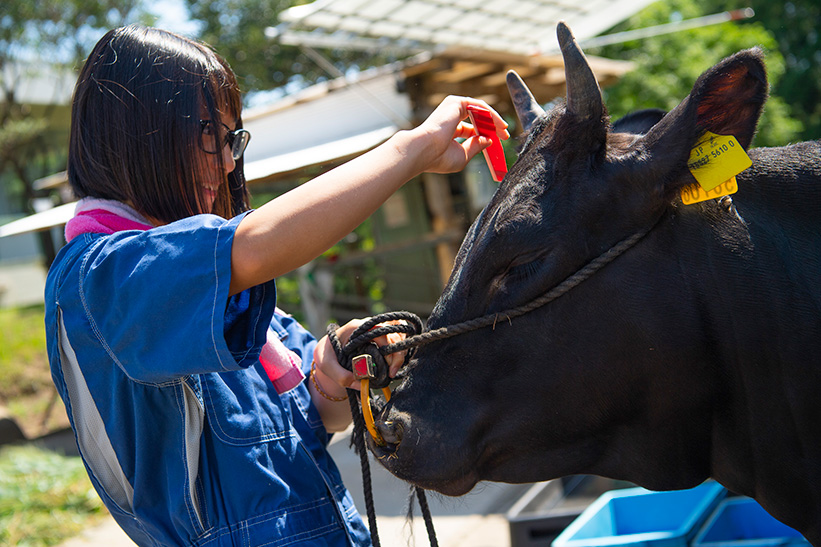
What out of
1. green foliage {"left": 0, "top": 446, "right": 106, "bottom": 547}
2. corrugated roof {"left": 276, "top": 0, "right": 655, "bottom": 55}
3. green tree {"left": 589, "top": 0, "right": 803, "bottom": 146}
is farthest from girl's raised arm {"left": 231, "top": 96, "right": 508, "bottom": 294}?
green tree {"left": 589, "top": 0, "right": 803, "bottom": 146}

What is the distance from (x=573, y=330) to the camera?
1.57 meters

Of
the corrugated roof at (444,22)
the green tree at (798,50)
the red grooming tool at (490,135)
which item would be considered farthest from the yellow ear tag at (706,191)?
the green tree at (798,50)

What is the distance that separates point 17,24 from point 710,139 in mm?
19571

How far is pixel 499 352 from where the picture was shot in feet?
5.22

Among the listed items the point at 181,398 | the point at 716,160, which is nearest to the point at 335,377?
the point at 181,398

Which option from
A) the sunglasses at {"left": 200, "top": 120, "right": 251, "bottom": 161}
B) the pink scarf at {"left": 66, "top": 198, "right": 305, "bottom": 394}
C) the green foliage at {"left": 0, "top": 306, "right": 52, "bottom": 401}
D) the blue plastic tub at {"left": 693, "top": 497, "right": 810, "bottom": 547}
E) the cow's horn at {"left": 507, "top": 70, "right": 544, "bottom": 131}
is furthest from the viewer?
the green foliage at {"left": 0, "top": 306, "right": 52, "bottom": 401}

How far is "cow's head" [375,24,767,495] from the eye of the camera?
5.08 feet

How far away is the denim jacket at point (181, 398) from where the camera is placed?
129 centimetres

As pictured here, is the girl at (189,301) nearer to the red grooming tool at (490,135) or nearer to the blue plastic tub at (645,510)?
the red grooming tool at (490,135)

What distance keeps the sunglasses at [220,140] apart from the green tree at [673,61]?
45.7ft

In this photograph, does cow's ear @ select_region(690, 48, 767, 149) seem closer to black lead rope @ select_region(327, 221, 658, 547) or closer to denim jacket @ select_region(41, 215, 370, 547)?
black lead rope @ select_region(327, 221, 658, 547)

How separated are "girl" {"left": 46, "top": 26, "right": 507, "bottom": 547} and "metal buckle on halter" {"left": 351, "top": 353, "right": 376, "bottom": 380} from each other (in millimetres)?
91

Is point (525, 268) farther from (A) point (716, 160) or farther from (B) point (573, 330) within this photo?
(A) point (716, 160)

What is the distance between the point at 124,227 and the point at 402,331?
675 mm
